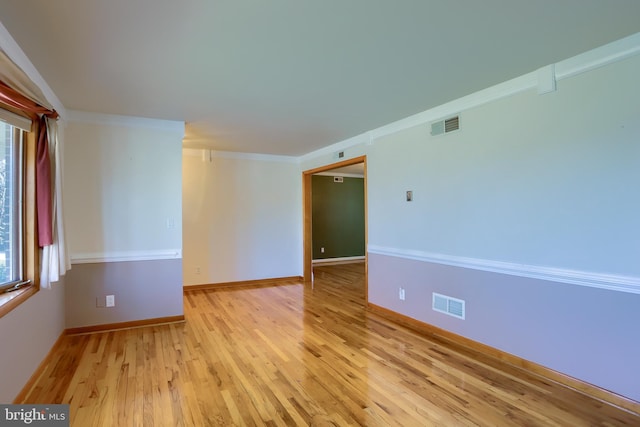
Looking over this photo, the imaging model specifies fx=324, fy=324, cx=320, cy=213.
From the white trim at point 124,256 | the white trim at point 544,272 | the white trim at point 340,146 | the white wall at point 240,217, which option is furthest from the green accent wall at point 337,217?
the white trim at point 544,272

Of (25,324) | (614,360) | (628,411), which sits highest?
(25,324)

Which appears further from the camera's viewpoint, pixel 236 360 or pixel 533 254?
pixel 236 360

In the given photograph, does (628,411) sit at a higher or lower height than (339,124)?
lower

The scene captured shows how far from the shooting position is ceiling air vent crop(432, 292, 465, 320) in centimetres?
318

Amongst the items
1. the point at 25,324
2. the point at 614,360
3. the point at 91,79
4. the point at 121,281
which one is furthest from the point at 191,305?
the point at 614,360

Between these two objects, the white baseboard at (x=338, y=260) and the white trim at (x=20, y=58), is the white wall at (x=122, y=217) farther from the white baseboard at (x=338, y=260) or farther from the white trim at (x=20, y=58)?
the white baseboard at (x=338, y=260)

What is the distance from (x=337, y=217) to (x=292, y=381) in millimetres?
5860

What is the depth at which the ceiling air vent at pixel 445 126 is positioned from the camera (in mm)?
3226

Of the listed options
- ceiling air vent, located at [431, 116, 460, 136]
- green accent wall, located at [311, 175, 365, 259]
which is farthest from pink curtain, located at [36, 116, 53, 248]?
green accent wall, located at [311, 175, 365, 259]

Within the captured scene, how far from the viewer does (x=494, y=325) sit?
9.42 feet

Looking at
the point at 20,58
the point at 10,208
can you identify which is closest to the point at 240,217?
the point at 10,208

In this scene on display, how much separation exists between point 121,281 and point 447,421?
Answer: 347 centimetres

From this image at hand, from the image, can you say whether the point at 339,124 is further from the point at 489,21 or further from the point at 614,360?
the point at 614,360

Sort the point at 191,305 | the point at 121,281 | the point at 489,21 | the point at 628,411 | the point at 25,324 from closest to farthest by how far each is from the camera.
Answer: the point at 489,21, the point at 628,411, the point at 25,324, the point at 121,281, the point at 191,305
